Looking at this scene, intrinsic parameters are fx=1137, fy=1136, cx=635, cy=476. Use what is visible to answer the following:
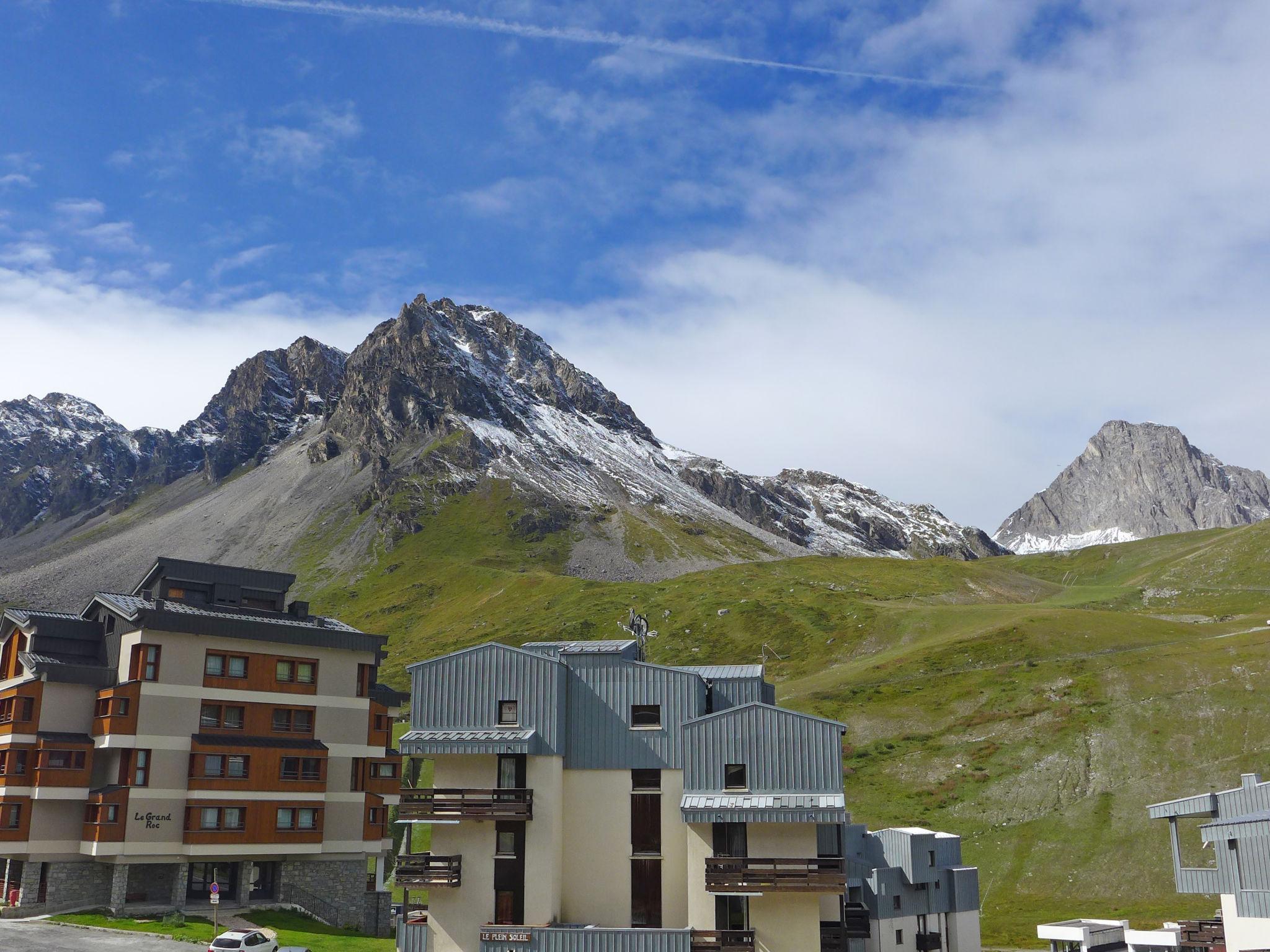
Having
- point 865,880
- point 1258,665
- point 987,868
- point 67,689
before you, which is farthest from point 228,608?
point 1258,665

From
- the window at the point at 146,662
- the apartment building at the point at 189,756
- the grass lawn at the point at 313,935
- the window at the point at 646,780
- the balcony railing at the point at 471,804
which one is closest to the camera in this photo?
the balcony railing at the point at 471,804

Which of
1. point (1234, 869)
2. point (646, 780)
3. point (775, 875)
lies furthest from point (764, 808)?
point (1234, 869)

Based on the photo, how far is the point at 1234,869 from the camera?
184 ft

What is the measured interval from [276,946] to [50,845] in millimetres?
22270

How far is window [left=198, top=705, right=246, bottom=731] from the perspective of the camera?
80062 mm

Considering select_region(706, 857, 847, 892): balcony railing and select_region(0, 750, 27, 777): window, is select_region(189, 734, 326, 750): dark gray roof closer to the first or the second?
select_region(0, 750, 27, 777): window

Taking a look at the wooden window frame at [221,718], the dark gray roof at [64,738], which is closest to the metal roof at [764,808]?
the wooden window frame at [221,718]

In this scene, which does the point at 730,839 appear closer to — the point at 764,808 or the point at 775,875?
the point at 764,808

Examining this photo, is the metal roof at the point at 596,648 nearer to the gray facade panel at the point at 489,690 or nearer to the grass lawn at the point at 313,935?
the gray facade panel at the point at 489,690

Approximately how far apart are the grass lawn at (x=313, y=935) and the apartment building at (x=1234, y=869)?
45.9 meters

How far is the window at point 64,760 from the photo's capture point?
76.2 m

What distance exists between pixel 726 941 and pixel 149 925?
130ft

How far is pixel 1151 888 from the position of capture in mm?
103125

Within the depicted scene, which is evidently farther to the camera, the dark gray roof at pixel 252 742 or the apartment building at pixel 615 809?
the dark gray roof at pixel 252 742
